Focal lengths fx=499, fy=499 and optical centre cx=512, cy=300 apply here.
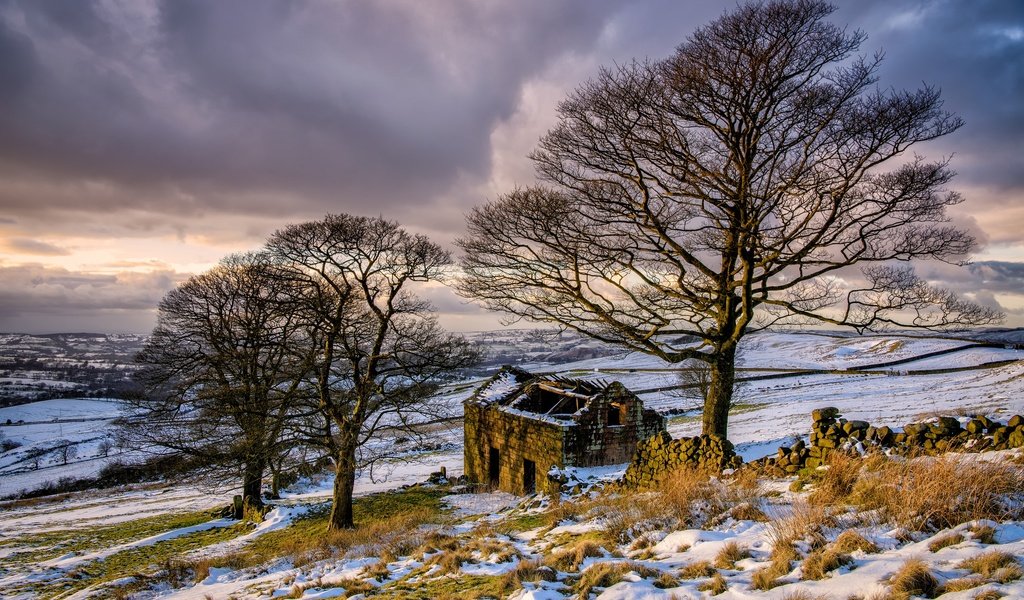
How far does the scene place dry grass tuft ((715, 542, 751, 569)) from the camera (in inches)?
187

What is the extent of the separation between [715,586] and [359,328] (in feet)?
40.4

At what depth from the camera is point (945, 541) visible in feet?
14.1

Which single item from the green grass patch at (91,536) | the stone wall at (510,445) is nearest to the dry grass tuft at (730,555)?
the stone wall at (510,445)

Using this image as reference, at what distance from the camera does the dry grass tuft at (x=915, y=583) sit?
356 cm

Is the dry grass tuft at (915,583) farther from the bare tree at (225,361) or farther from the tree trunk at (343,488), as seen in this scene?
the bare tree at (225,361)

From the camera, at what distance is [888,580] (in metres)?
3.78

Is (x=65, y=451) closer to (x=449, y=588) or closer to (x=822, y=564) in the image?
(x=449, y=588)

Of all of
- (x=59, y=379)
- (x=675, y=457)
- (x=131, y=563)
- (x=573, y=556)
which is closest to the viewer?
(x=573, y=556)

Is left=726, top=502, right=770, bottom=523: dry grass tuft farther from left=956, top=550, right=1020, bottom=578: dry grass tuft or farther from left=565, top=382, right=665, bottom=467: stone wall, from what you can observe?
left=565, top=382, right=665, bottom=467: stone wall

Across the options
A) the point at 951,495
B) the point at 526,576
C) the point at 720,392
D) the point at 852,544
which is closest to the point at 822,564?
the point at 852,544

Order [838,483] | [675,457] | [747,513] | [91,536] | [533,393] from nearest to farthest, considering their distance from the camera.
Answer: [747,513]
[838,483]
[675,457]
[91,536]
[533,393]

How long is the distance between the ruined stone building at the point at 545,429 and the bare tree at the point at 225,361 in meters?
7.37

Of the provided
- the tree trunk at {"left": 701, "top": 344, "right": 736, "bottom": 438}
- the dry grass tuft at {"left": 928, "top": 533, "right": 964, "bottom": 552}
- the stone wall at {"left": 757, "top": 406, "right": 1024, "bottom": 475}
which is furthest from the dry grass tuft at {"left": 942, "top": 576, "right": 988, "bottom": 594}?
the tree trunk at {"left": 701, "top": 344, "right": 736, "bottom": 438}

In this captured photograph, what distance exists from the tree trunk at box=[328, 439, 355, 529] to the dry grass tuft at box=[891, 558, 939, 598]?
1248 cm
